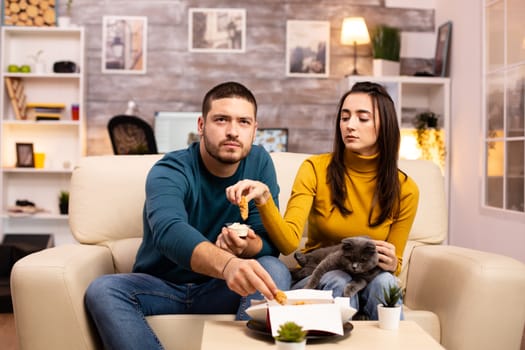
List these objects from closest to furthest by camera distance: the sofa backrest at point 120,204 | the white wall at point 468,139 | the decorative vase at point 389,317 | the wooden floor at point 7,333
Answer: the decorative vase at point 389,317
the sofa backrest at point 120,204
the wooden floor at point 7,333
the white wall at point 468,139

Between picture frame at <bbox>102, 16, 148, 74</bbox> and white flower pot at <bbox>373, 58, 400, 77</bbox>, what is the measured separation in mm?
1998

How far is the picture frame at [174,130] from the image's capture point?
18.7 ft

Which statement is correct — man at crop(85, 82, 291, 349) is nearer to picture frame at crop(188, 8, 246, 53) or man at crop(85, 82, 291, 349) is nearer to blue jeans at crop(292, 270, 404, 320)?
blue jeans at crop(292, 270, 404, 320)

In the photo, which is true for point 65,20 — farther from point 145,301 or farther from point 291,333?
point 291,333

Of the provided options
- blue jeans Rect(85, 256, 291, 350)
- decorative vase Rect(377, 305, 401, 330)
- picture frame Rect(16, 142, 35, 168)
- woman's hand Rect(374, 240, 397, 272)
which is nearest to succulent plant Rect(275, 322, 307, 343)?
decorative vase Rect(377, 305, 401, 330)

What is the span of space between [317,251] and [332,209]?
0.17 metres

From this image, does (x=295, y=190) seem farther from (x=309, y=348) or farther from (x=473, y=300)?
(x=309, y=348)

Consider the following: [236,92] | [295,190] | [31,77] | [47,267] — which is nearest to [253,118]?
[236,92]

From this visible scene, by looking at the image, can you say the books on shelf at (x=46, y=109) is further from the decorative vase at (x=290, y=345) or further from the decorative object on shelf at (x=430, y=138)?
the decorative vase at (x=290, y=345)

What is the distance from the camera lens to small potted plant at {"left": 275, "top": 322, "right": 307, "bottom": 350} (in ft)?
4.38

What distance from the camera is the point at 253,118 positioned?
2152mm

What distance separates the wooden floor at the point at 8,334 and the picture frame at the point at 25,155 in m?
1.96

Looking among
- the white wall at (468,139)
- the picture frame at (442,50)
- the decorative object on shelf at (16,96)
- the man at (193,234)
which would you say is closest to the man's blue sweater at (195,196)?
the man at (193,234)

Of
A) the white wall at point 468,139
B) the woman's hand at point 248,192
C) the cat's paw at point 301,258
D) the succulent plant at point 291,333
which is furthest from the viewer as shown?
the white wall at point 468,139
